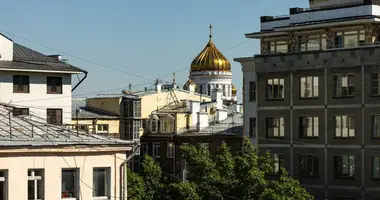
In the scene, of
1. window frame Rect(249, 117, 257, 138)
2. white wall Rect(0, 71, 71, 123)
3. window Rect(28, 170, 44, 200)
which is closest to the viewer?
window Rect(28, 170, 44, 200)

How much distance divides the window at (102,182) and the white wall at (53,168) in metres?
0.15

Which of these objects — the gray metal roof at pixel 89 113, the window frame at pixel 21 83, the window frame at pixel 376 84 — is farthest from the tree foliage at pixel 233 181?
the gray metal roof at pixel 89 113

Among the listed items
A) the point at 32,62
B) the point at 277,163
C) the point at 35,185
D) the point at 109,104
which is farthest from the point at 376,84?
the point at 35,185

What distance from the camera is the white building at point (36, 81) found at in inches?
2623

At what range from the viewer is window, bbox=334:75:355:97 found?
61031 mm

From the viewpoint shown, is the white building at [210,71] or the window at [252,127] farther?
the white building at [210,71]

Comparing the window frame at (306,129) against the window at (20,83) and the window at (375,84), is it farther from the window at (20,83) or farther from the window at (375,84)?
the window at (20,83)

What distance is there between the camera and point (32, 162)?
2786cm

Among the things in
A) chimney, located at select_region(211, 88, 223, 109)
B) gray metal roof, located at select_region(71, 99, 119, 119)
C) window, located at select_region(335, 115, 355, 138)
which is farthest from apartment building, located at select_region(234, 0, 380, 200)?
chimney, located at select_region(211, 88, 223, 109)

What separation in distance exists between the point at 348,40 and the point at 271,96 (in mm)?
7272

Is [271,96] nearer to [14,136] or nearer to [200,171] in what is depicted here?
[200,171]

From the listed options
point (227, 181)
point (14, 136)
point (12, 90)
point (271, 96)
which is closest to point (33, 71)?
point (12, 90)

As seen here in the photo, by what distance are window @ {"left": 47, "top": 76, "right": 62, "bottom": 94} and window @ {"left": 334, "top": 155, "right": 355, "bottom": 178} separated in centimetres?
2047

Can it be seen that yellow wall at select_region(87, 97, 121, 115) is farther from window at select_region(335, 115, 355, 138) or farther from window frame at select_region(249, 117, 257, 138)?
window at select_region(335, 115, 355, 138)
